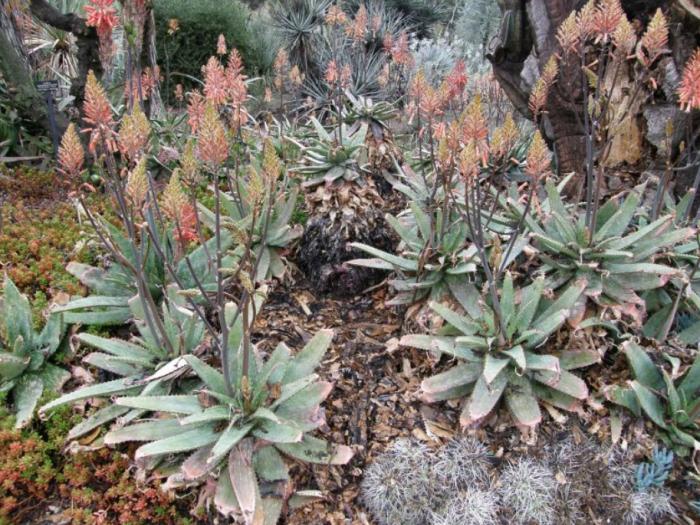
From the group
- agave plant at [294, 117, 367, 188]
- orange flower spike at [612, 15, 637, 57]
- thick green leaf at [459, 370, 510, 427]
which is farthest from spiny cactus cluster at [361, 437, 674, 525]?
agave plant at [294, 117, 367, 188]

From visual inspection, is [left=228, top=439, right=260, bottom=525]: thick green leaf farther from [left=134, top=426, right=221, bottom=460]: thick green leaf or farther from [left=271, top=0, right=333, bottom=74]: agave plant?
[left=271, top=0, right=333, bottom=74]: agave plant

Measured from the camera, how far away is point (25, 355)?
2.89 metres

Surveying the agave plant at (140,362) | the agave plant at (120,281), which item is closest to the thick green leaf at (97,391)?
the agave plant at (140,362)

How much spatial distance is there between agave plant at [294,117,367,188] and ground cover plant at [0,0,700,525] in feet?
0.28

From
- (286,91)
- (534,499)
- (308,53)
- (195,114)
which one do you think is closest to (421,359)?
(534,499)

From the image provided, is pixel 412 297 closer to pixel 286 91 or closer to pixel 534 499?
pixel 534 499

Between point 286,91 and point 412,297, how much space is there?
9547mm

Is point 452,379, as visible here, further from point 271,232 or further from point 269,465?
point 271,232

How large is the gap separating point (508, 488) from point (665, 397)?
0.93m

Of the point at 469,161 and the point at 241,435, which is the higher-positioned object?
the point at 469,161

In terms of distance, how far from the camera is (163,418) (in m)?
2.60

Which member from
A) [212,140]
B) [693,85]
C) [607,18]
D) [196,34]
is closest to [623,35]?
[607,18]

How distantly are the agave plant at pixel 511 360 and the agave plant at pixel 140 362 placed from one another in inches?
46.6

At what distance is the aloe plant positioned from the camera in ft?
8.25
